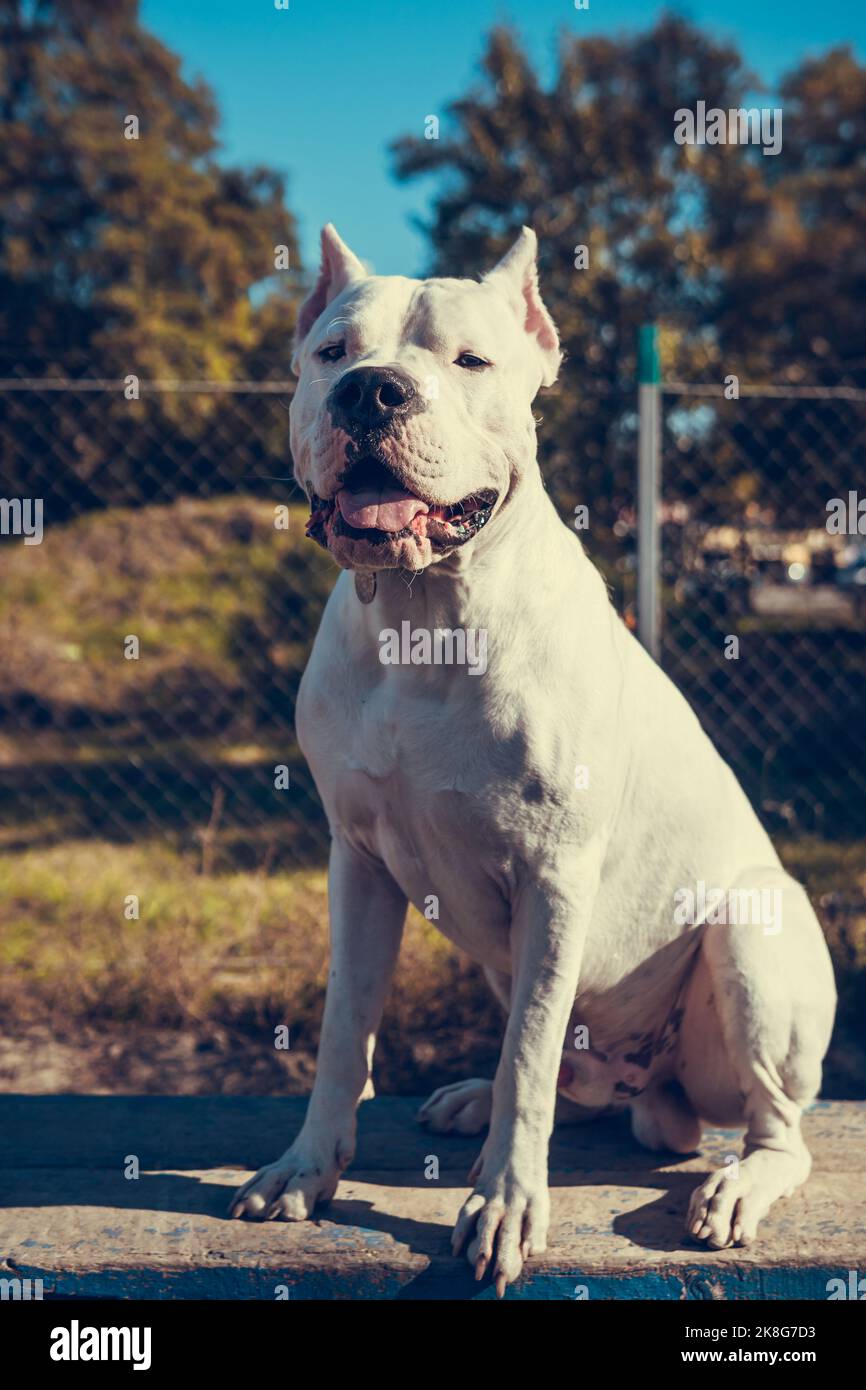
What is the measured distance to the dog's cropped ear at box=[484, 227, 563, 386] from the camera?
92.0 inches

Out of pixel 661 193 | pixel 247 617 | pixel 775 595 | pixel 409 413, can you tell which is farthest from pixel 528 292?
pixel 661 193

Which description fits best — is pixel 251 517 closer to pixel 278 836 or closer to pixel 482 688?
pixel 278 836

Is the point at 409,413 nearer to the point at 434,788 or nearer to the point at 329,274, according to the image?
the point at 329,274

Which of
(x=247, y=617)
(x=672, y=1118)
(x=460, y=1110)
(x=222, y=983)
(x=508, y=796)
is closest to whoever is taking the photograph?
(x=508, y=796)

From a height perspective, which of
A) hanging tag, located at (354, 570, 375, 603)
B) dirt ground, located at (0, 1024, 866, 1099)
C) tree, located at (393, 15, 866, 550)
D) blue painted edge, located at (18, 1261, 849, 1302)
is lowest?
blue painted edge, located at (18, 1261, 849, 1302)

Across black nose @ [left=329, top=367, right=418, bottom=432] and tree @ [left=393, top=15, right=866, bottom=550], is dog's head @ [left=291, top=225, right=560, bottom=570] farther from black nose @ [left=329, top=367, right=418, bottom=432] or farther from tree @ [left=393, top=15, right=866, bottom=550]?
tree @ [left=393, top=15, right=866, bottom=550]

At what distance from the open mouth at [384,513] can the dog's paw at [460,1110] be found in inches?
55.8

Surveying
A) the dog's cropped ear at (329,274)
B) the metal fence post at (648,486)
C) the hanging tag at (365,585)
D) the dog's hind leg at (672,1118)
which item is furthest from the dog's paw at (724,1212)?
the metal fence post at (648,486)

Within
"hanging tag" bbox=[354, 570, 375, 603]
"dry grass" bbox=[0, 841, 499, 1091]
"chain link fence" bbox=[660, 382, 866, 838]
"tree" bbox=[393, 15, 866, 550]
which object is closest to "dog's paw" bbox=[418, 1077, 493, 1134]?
"dry grass" bbox=[0, 841, 499, 1091]

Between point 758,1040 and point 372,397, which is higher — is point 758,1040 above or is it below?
below

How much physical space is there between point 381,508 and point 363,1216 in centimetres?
140

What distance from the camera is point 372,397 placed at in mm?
1971

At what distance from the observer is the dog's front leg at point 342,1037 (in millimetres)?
2398

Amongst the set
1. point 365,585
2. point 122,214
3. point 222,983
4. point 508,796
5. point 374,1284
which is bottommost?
point 374,1284
